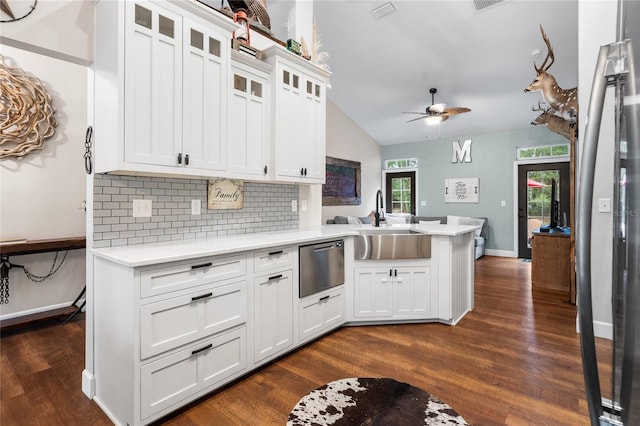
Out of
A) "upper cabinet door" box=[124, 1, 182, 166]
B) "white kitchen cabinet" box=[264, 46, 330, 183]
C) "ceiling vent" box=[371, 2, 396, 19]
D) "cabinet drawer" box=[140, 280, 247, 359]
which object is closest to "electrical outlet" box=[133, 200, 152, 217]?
"upper cabinet door" box=[124, 1, 182, 166]

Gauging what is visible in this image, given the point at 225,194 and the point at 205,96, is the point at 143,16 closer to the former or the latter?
the point at 205,96

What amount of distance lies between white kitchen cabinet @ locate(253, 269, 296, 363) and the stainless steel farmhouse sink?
844 millimetres

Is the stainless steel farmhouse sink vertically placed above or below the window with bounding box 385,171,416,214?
below

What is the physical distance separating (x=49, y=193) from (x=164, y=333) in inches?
108

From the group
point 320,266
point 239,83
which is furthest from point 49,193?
point 320,266

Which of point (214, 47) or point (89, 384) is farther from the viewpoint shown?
point (214, 47)

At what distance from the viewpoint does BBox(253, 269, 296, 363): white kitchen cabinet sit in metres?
2.26

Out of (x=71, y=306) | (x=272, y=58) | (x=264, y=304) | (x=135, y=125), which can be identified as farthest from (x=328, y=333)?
(x=71, y=306)

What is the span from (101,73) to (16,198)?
2.22 metres

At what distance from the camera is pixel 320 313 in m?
2.82

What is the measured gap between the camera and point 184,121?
212 cm

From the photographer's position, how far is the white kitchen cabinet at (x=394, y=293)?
123 inches

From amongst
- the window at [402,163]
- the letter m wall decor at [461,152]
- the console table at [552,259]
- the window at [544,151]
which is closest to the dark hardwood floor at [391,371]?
the console table at [552,259]

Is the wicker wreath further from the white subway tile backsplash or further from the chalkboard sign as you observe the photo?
the chalkboard sign
